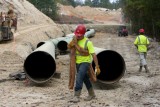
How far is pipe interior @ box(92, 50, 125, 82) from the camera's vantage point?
12.6 m

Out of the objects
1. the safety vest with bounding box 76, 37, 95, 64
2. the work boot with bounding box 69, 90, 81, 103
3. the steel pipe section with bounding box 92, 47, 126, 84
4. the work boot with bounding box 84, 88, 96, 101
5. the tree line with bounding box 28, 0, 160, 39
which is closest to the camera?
the safety vest with bounding box 76, 37, 95, 64

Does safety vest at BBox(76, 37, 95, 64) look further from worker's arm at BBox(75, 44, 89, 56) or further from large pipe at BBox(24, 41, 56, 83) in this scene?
large pipe at BBox(24, 41, 56, 83)

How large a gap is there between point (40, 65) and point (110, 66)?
8.14 ft

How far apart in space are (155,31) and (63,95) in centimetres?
3053

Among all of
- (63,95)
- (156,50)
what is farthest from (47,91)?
(156,50)

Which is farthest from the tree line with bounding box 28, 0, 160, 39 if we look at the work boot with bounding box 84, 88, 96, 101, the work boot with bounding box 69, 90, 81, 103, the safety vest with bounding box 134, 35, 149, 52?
the work boot with bounding box 69, 90, 81, 103

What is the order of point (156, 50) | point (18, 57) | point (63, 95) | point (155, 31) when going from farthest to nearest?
point (155, 31) < point (156, 50) < point (18, 57) < point (63, 95)

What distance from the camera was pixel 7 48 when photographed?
2012 cm

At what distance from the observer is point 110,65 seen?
13641mm

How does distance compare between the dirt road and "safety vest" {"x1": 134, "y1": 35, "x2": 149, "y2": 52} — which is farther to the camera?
"safety vest" {"x1": 134, "y1": 35, "x2": 149, "y2": 52}

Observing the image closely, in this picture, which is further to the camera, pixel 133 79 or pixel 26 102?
pixel 133 79

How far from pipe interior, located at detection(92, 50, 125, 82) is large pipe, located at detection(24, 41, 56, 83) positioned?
1.48m

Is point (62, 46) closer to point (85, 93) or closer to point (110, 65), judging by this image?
point (110, 65)

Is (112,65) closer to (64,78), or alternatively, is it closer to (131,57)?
(64,78)
